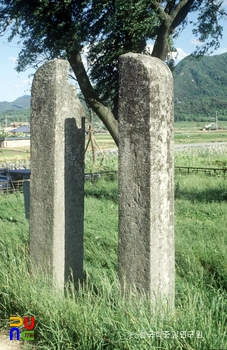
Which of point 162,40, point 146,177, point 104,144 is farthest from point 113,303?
point 104,144

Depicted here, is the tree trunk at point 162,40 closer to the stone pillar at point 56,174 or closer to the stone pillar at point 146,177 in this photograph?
the stone pillar at point 56,174

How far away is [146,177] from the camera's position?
3.68m

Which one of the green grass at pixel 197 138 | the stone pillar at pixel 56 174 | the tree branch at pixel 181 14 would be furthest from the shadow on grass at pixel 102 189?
the green grass at pixel 197 138

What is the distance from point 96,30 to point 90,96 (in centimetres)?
193

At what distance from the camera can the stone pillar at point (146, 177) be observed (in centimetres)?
367

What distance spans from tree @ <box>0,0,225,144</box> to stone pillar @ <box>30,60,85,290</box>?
836 cm

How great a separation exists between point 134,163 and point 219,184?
946 centimetres

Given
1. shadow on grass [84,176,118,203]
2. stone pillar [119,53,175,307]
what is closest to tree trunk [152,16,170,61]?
shadow on grass [84,176,118,203]

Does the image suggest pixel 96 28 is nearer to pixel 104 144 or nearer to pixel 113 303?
pixel 113 303

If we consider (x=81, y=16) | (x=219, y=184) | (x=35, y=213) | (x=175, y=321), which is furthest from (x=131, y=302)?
(x=81, y=16)

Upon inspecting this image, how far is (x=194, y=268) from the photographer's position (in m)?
5.46

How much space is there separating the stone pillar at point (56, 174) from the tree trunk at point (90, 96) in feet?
29.8

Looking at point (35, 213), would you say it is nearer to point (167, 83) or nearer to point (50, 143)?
point (50, 143)

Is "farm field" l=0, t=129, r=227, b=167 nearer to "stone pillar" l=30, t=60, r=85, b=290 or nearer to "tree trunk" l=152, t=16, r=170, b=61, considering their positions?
"tree trunk" l=152, t=16, r=170, b=61
